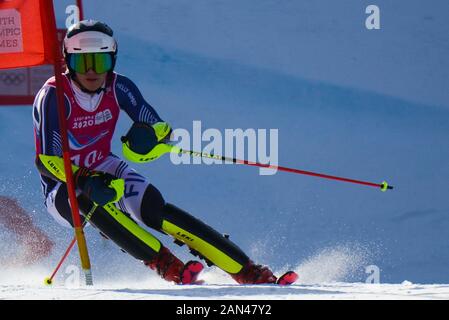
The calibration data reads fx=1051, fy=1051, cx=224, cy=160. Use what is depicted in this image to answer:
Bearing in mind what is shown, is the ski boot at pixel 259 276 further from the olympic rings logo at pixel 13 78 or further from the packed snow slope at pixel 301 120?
the olympic rings logo at pixel 13 78

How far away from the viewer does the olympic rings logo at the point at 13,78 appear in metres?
8.05

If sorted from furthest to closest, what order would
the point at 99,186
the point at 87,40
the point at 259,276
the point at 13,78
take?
the point at 13,78 → the point at 259,276 → the point at 87,40 → the point at 99,186

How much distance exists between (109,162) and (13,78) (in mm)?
3101

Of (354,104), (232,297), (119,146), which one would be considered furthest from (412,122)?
(232,297)

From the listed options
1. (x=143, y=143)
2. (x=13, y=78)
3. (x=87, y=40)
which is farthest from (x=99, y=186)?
(x=13, y=78)

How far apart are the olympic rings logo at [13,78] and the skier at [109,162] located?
3.06 meters

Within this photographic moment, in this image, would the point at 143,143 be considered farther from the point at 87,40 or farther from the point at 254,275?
the point at 254,275

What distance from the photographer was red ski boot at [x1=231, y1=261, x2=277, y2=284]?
16.2 ft

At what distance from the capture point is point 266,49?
Result: 832 centimetres

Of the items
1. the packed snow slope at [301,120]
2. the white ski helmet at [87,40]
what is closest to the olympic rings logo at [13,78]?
the packed snow slope at [301,120]

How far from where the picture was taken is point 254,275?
4.99 meters

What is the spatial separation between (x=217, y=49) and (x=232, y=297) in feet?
15.3

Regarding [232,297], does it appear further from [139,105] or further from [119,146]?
[119,146]

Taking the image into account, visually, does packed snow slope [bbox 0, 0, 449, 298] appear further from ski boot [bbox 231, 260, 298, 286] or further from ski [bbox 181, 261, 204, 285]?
ski [bbox 181, 261, 204, 285]
